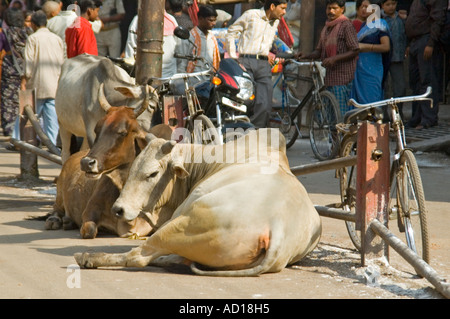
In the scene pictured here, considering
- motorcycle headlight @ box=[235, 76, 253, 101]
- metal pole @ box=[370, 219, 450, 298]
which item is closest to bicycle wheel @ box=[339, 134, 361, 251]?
metal pole @ box=[370, 219, 450, 298]

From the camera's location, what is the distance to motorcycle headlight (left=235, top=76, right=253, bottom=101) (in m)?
8.57

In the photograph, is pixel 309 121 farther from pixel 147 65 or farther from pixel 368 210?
pixel 368 210

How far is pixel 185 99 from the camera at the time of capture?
8.23 metres

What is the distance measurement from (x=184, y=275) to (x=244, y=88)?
3903 mm

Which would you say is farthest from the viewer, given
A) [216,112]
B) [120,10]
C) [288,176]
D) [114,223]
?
[120,10]

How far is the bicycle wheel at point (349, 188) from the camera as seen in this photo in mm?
6168

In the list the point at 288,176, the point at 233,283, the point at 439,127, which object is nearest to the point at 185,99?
the point at 288,176

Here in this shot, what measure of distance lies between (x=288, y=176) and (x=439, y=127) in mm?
6586

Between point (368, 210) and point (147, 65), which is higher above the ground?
point (147, 65)

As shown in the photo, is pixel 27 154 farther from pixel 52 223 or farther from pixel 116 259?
pixel 116 259

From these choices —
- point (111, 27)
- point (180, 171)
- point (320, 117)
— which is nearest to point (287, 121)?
point (320, 117)

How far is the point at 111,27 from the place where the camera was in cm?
1534

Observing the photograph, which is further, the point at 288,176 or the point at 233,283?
the point at 288,176

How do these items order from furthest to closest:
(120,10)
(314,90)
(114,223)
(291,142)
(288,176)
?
(120,10), (291,142), (314,90), (114,223), (288,176)
